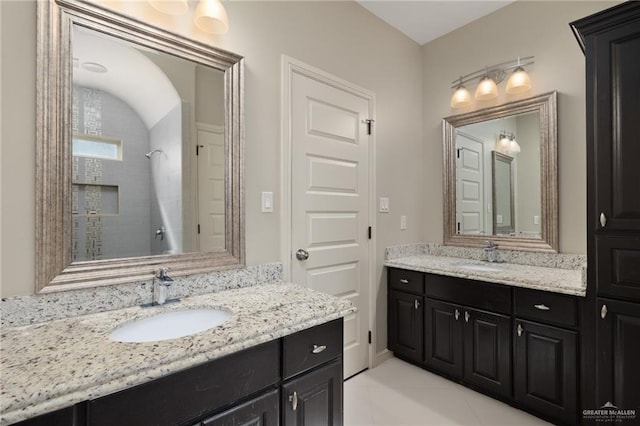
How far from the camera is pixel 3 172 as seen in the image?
1131mm

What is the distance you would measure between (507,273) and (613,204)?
2.44 feet

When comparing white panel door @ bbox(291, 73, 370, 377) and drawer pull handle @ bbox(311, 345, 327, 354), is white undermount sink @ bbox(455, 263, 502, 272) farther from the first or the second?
drawer pull handle @ bbox(311, 345, 327, 354)

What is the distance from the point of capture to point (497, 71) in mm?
2578

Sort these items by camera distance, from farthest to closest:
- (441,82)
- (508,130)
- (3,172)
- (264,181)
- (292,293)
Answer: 1. (441,82)
2. (508,130)
3. (264,181)
4. (292,293)
5. (3,172)

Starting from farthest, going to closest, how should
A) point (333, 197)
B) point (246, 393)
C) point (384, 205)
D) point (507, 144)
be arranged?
point (384, 205), point (507, 144), point (333, 197), point (246, 393)

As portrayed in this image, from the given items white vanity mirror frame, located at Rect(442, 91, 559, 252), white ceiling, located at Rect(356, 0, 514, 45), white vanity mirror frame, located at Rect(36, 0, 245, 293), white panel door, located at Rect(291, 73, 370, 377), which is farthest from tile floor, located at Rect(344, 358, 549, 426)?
white ceiling, located at Rect(356, 0, 514, 45)

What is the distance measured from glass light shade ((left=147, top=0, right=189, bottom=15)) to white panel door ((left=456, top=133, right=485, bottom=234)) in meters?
2.39

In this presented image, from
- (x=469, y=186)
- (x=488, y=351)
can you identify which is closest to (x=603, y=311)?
(x=488, y=351)

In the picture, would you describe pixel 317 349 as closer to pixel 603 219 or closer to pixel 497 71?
pixel 603 219

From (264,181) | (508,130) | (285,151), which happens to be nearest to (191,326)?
(264,181)

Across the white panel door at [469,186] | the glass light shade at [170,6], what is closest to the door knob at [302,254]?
the glass light shade at [170,6]

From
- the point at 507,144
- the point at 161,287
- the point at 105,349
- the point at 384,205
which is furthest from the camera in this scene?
the point at 384,205

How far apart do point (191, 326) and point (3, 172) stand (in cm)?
91

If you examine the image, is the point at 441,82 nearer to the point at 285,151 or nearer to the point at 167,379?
the point at 285,151
